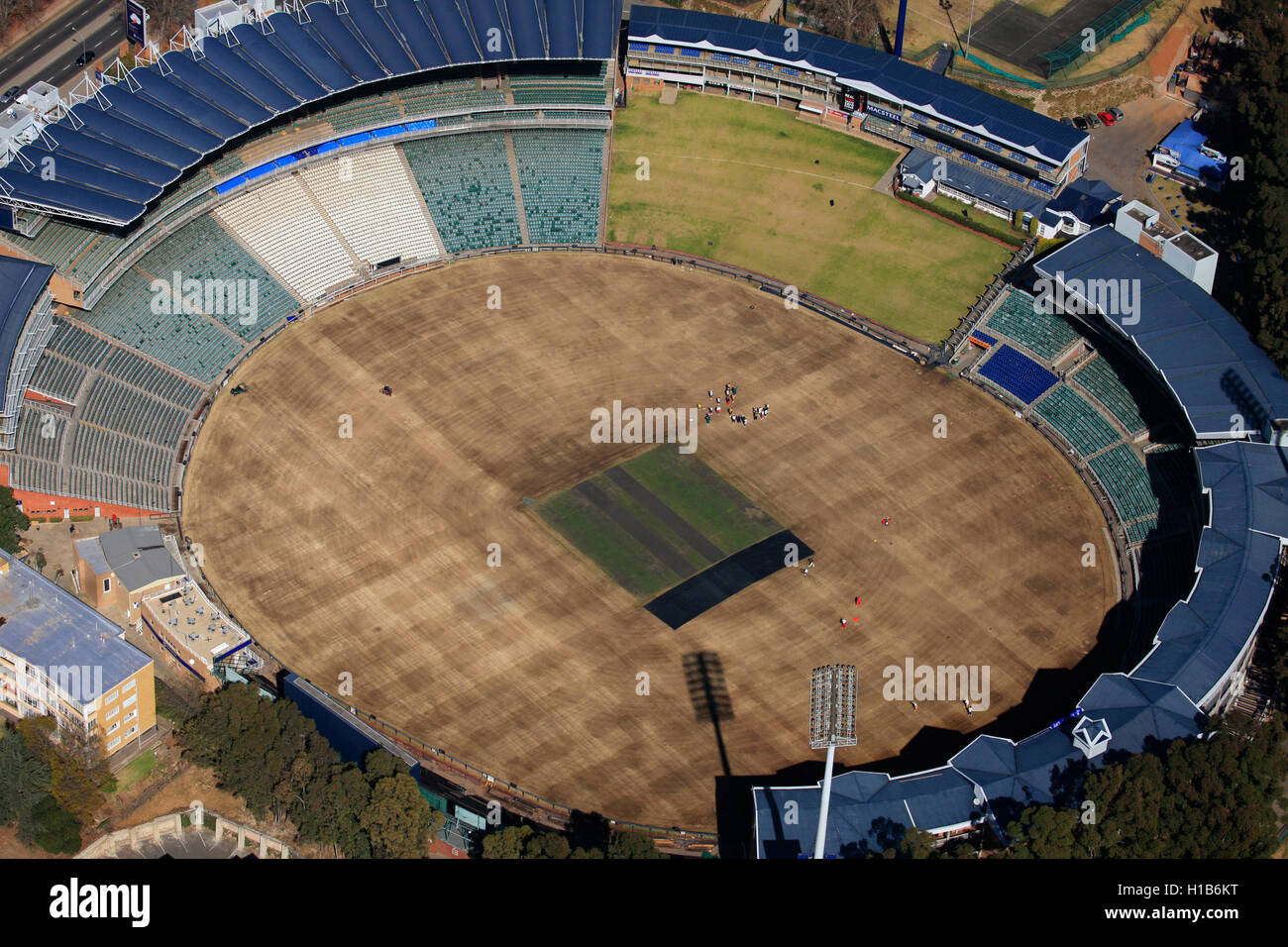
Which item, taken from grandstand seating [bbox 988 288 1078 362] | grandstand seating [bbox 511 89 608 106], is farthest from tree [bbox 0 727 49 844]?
grandstand seating [bbox 988 288 1078 362]

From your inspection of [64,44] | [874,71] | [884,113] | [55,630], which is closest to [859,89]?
[874,71]

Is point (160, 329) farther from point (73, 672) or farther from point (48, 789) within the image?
point (48, 789)

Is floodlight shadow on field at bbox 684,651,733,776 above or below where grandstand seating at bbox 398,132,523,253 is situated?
below

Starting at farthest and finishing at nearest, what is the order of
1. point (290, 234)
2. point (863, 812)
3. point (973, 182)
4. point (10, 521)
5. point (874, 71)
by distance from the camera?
point (874, 71) < point (973, 182) < point (290, 234) < point (10, 521) < point (863, 812)

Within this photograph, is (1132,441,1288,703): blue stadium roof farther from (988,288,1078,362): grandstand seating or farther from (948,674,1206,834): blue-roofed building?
(988,288,1078,362): grandstand seating

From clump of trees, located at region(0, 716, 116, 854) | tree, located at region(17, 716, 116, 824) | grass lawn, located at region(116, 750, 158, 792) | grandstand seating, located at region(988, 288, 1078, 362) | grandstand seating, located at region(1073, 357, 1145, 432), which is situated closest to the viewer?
clump of trees, located at region(0, 716, 116, 854)

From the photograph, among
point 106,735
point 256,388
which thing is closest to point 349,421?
point 256,388
